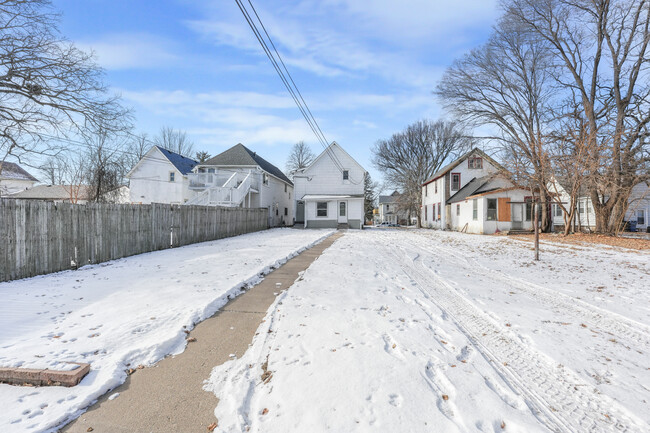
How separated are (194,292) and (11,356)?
7.96 ft

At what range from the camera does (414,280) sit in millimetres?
6496

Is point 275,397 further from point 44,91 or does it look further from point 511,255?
point 44,91

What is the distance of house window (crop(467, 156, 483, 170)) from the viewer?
26.6 metres

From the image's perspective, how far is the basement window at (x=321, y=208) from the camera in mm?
26969

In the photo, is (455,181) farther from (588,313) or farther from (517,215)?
(588,313)

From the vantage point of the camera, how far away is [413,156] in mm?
39188

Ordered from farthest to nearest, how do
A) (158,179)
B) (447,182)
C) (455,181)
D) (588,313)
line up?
(158,179), (447,182), (455,181), (588,313)

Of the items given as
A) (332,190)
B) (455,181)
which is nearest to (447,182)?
(455,181)

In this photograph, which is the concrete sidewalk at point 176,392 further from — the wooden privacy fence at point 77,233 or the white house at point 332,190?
the white house at point 332,190

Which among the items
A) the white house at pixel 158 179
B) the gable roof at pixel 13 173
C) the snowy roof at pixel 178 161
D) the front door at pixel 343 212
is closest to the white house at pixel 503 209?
the front door at pixel 343 212

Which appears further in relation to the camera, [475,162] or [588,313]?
[475,162]

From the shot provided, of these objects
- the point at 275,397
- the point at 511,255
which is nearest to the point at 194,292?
the point at 275,397

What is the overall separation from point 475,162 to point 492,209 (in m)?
7.40

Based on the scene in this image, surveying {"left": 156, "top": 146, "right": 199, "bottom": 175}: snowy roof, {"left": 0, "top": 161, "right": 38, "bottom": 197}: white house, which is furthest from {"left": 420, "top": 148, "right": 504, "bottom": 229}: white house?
{"left": 0, "top": 161, "right": 38, "bottom": 197}: white house
